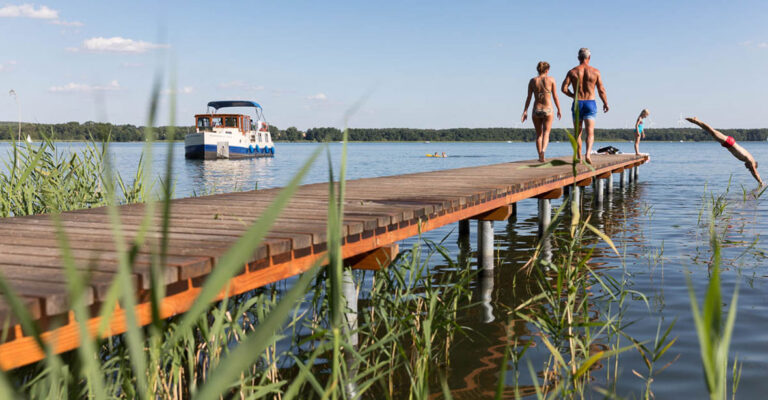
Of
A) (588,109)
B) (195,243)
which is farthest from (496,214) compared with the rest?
(195,243)

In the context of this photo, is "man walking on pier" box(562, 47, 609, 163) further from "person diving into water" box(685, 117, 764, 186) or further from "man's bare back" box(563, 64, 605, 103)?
"person diving into water" box(685, 117, 764, 186)

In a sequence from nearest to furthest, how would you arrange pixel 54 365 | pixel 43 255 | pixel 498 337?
pixel 54 365 < pixel 43 255 < pixel 498 337

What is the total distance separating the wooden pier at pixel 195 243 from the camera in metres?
2.15

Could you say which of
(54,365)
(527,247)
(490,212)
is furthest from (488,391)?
(527,247)

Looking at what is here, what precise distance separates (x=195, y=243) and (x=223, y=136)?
139 ft

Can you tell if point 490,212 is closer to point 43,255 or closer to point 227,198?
point 227,198

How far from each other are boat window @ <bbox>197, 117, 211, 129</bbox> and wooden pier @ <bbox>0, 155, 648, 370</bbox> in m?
40.0

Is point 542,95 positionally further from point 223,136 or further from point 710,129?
point 223,136

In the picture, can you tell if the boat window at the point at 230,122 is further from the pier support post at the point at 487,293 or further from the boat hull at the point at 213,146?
the pier support post at the point at 487,293

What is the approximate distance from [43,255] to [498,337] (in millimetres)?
3744

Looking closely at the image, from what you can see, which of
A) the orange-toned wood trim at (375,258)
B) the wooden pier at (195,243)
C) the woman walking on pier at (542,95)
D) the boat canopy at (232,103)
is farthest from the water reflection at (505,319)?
the boat canopy at (232,103)

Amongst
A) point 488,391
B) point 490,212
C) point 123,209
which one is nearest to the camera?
point 488,391

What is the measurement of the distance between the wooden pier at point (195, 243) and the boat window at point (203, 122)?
1576 inches

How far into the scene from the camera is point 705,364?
1031 mm
